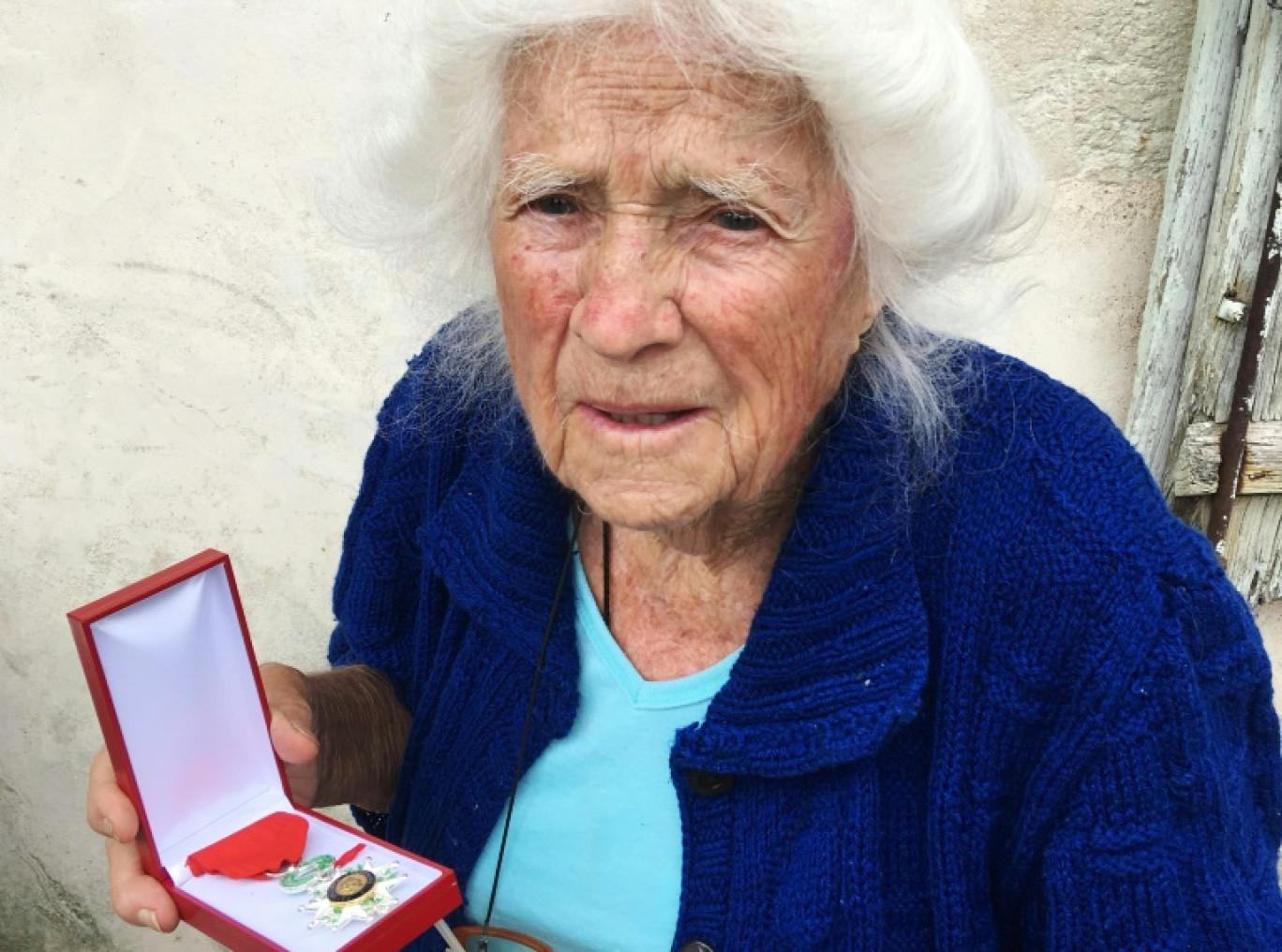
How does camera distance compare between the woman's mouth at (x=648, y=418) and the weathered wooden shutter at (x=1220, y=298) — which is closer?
the woman's mouth at (x=648, y=418)

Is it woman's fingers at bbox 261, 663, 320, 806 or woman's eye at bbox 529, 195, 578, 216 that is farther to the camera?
woman's fingers at bbox 261, 663, 320, 806

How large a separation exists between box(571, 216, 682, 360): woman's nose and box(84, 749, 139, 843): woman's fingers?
28.4 inches

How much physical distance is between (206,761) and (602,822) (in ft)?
1.56

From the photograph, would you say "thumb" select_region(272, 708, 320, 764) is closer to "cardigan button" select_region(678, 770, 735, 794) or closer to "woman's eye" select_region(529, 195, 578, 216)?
"cardigan button" select_region(678, 770, 735, 794)

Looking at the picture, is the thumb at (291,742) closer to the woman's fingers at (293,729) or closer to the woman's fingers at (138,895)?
the woman's fingers at (293,729)

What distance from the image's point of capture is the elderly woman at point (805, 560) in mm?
1175

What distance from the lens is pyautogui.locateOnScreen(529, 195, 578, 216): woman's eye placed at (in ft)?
4.15

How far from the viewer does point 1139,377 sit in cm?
228

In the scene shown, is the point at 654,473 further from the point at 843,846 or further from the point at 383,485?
the point at 383,485

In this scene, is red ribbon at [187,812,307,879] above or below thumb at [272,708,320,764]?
below

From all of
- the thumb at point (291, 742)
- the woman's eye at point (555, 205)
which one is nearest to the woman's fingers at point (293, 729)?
the thumb at point (291, 742)

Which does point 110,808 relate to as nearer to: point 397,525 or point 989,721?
point 397,525

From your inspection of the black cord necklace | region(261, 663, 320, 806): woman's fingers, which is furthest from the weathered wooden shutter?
region(261, 663, 320, 806): woman's fingers

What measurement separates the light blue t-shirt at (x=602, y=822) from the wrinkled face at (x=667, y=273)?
10.4 inches
